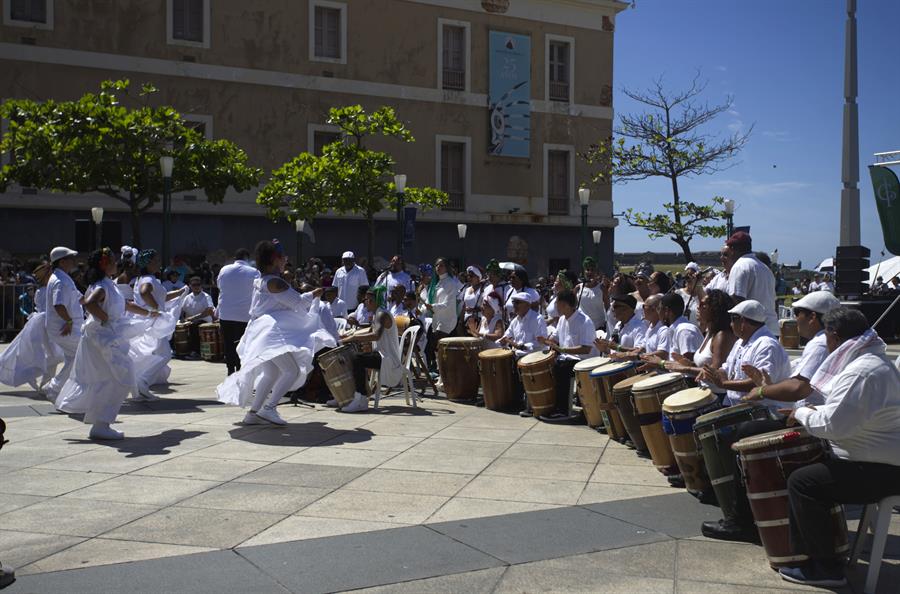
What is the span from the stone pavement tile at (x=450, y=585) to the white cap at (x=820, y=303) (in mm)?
2513

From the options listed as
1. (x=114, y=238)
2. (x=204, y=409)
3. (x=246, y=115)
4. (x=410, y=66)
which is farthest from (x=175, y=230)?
(x=204, y=409)

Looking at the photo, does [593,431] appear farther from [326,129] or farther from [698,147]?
[326,129]

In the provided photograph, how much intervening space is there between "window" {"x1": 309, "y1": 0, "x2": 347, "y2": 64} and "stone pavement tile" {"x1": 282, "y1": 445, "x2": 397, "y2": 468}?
89.3 feet

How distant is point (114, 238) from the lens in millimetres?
30312

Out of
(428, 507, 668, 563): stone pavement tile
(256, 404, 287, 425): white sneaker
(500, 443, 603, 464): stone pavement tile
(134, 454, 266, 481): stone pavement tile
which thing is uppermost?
(256, 404, 287, 425): white sneaker

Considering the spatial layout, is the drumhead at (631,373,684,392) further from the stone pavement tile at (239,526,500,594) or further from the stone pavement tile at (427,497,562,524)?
the stone pavement tile at (239,526,500,594)

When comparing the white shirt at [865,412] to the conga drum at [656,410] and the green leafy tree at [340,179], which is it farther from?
the green leafy tree at [340,179]

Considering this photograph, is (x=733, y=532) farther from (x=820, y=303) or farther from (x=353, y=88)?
(x=353, y=88)

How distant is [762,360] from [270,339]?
5215 mm

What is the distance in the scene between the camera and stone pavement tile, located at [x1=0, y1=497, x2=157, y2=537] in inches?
239

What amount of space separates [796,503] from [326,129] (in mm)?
30322

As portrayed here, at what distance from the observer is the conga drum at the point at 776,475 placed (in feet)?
17.5

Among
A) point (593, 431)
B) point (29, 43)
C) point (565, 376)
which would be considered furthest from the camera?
point (29, 43)

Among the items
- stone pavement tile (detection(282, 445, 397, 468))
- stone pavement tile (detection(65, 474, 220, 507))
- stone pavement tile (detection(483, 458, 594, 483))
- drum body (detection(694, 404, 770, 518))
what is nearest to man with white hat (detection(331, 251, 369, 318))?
stone pavement tile (detection(282, 445, 397, 468))
